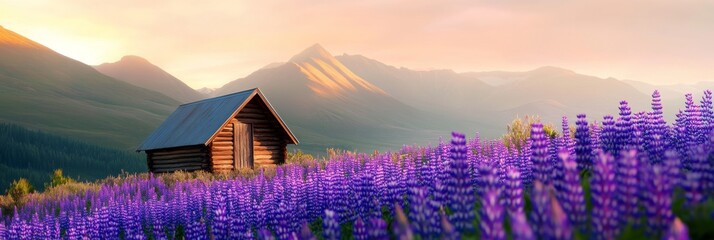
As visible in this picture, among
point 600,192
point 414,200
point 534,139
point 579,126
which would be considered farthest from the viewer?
point 579,126

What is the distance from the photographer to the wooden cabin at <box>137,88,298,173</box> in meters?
33.2

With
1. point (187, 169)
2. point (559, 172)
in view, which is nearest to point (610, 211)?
point (559, 172)

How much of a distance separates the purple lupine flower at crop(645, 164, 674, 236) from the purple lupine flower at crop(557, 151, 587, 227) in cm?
43

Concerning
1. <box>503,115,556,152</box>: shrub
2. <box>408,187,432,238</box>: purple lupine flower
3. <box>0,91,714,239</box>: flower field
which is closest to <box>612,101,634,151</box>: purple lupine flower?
<box>0,91,714,239</box>: flower field

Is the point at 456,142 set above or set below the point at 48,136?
below

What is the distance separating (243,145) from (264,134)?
1.63m

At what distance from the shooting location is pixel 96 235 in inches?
555

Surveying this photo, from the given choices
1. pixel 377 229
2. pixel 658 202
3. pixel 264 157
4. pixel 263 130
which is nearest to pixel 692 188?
pixel 658 202

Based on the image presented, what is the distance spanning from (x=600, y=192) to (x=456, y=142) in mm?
1778

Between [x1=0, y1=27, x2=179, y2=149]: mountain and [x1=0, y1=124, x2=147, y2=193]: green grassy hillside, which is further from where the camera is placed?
[x1=0, y1=27, x2=179, y2=149]: mountain

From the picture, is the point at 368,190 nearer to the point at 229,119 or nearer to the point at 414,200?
the point at 414,200

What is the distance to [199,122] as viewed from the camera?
35.4 m

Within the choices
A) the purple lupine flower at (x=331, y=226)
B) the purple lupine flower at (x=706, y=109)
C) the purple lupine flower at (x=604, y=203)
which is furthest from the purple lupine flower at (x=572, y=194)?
the purple lupine flower at (x=706, y=109)

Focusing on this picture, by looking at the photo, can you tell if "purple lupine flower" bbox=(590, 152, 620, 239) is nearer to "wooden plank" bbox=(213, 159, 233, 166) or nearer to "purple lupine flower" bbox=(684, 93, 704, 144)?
"purple lupine flower" bbox=(684, 93, 704, 144)
